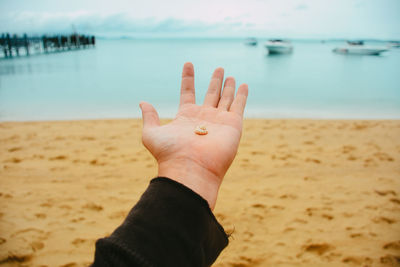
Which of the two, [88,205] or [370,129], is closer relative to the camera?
[88,205]

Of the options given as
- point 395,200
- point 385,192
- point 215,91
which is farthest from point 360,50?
point 215,91

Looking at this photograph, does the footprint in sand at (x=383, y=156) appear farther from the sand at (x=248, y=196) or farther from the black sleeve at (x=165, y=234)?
the black sleeve at (x=165, y=234)

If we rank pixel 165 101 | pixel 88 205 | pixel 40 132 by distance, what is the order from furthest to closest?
pixel 165 101 < pixel 40 132 < pixel 88 205

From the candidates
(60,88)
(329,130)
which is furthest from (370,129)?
(60,88)

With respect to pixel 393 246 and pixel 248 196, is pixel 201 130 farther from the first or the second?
pixel 393 246

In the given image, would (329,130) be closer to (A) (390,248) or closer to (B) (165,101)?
(A) (390,248)

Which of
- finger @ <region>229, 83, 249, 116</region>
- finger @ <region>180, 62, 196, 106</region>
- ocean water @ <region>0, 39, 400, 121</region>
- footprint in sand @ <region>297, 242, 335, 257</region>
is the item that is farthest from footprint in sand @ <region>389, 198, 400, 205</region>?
ocean water @ <region>0, 39, 400, 121</region>
